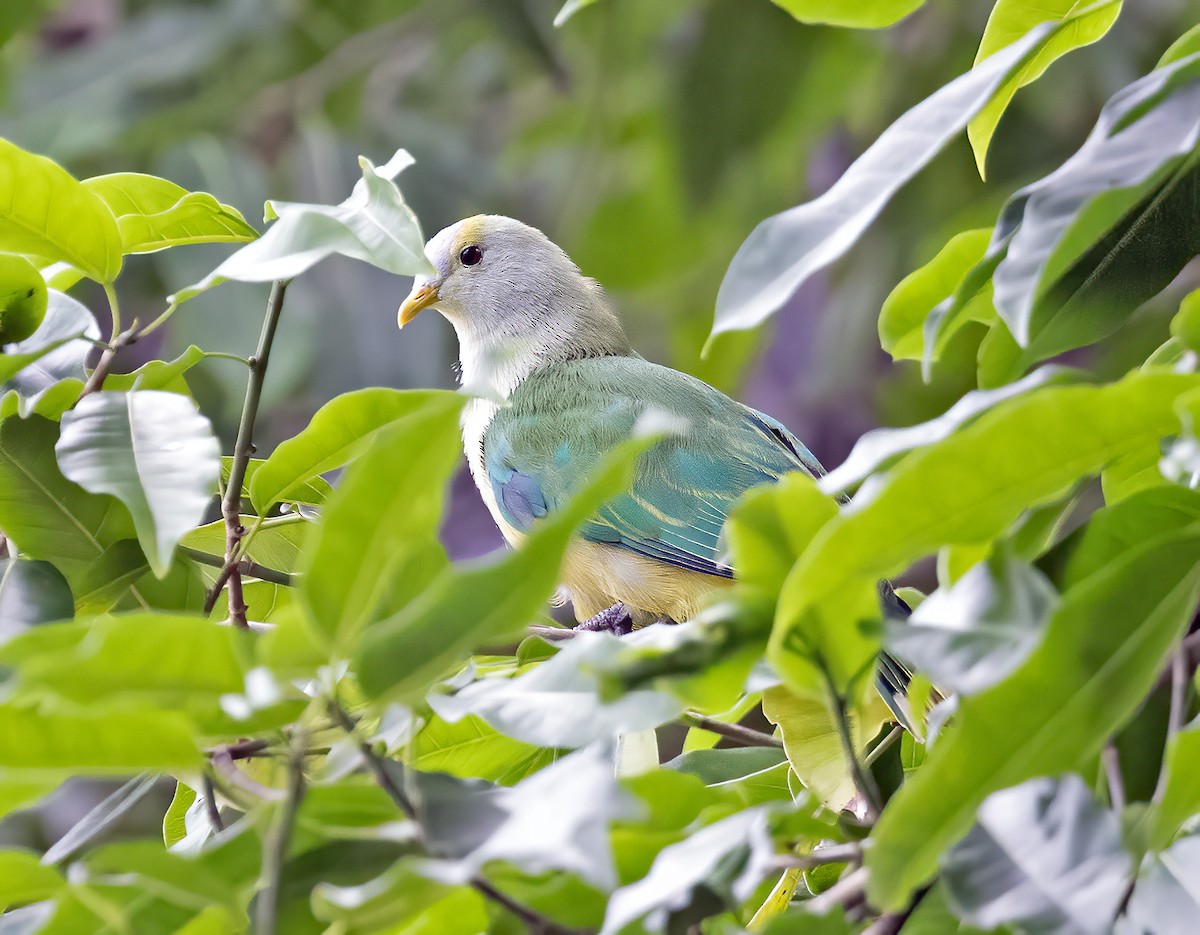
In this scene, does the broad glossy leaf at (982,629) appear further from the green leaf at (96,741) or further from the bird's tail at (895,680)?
the bird's tail at (895,680)

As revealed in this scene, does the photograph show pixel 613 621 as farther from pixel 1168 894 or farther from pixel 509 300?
pixel 1168 894

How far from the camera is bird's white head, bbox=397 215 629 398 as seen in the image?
2.99 meters

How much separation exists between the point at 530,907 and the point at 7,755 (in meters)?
0.31

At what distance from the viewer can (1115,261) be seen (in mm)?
1089

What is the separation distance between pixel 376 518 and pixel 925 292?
613 millimetres

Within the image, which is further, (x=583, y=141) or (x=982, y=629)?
(x=583, y=141)

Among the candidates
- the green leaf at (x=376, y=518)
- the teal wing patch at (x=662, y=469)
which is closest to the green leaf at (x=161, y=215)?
the green leaf at (x=376, y=518)

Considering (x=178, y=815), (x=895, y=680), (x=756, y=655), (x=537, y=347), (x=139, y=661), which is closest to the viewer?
(x=139, y=661)

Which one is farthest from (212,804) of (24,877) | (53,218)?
(53,218)

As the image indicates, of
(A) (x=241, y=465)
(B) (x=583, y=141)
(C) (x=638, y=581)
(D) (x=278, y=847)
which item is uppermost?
(D) (x=278, y=847)

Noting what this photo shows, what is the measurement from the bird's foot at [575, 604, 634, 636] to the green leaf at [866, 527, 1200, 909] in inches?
63.0

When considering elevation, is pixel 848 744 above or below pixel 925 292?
below

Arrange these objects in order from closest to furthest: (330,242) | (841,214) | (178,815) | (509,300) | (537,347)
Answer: (841,214)
(330,242)
(178,815)
(537,347)
(509,300)

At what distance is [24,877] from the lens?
32.7 inches
